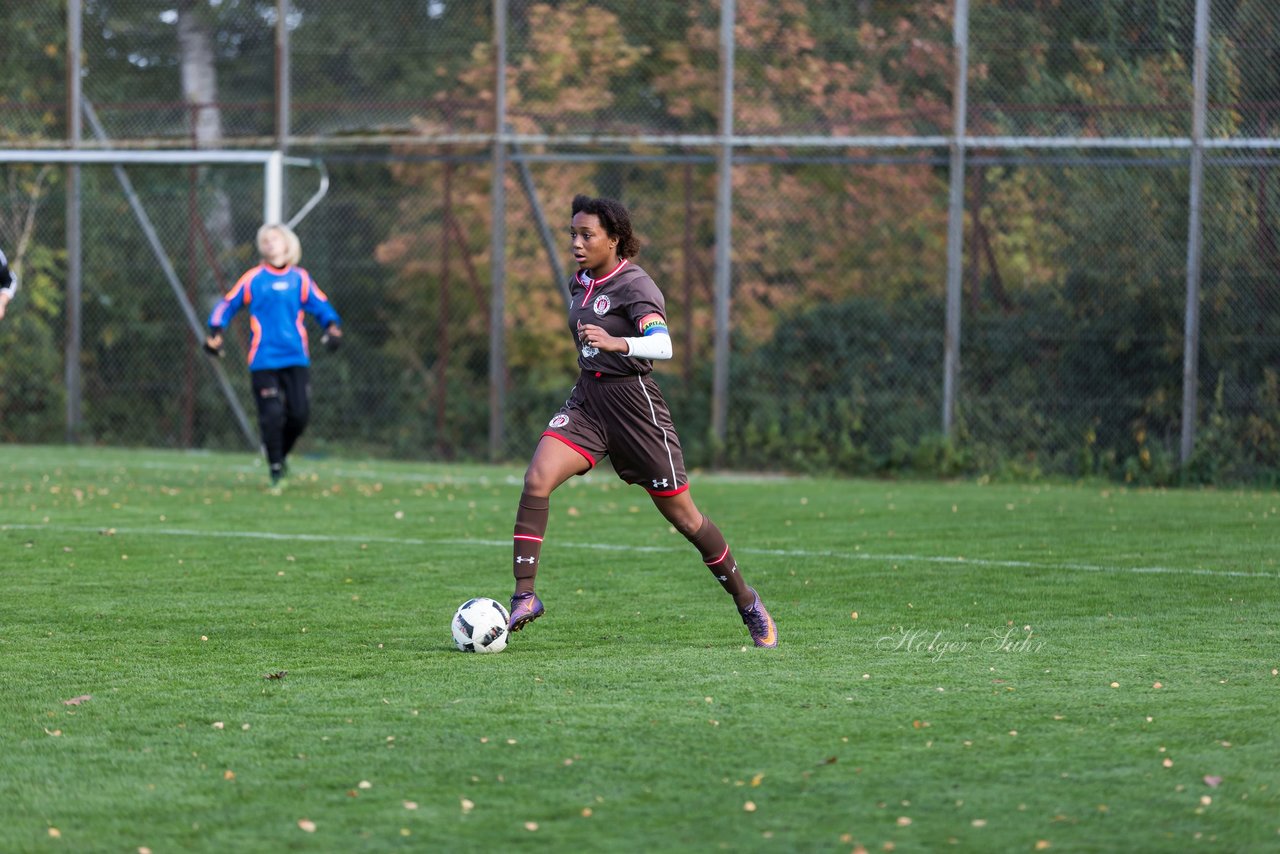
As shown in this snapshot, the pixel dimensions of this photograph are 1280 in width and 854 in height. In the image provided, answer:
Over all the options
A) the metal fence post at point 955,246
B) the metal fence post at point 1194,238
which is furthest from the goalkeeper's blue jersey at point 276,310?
the metal fence post at point 1194,238

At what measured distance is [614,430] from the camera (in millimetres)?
7074

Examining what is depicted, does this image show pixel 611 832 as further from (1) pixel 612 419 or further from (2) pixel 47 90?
(2) pixel 47 90

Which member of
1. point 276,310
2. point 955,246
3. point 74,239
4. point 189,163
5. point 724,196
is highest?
point 189,163

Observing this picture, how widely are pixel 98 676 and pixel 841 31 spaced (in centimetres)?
1204

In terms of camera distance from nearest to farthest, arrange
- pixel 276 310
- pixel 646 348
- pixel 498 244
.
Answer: pixel 646 348, pixel 276 310, pixel 498 244

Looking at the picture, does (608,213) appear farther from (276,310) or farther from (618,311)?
(276,310)

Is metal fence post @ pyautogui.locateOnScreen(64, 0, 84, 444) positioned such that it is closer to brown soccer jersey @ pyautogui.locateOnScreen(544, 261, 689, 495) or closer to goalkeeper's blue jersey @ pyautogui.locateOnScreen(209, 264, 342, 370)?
goalkeeper's blue jersey @ pyautogui.locateOnScreen(209, 264, 342, 370)

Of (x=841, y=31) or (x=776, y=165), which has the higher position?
(x=841, y=31)

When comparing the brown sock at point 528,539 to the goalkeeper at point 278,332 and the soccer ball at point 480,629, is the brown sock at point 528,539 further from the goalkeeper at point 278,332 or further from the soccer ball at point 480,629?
the goalkeeper at point 278,332

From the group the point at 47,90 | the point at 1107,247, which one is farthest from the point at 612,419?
the point at 47,90

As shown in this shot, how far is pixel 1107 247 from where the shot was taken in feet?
51.6

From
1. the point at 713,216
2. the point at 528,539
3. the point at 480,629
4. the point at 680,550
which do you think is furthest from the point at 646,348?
the point at 713,216

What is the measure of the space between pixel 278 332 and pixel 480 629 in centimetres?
733

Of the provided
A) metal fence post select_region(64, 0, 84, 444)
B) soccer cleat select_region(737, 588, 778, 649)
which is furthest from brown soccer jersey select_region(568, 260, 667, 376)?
metal fence post select_region(64, 0, 84, 444)
